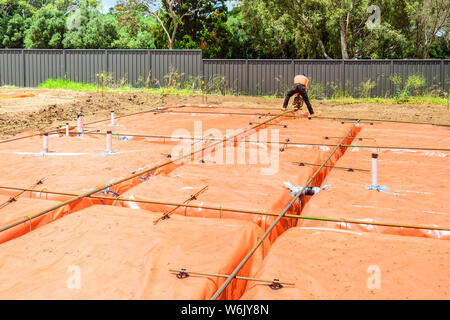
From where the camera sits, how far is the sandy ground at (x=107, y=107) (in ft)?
34.9

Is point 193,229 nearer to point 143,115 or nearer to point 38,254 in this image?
point 38,254

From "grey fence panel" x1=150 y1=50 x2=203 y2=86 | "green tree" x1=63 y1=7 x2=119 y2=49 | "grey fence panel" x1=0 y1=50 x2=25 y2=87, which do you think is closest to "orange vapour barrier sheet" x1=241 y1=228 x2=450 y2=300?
"grey fence panel" x1=150 y1=50 x2=203 y2=86

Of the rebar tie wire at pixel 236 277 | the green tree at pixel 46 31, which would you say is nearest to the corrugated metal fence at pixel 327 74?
the green tree at pixel 46 31

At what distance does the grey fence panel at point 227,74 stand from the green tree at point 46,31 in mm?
12520

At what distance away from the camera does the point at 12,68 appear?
18422mm

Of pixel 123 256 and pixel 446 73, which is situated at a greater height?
pixel 446 73

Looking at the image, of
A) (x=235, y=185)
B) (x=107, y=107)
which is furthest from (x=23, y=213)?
(x=107, y=107)

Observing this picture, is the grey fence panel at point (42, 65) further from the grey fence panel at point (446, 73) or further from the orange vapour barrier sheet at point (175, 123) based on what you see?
the grey fence panel at point (446, 73)

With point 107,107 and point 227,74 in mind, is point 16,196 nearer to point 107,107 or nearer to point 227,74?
point 107,107

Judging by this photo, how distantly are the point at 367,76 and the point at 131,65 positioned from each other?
846cm

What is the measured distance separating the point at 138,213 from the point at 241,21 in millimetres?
23189

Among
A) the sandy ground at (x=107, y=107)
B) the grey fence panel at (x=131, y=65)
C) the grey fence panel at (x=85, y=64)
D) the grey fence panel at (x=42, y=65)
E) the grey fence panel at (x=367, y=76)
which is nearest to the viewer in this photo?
the sandy ground at (x=107, y=107)

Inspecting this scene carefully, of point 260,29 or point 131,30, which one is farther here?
point 131,30
